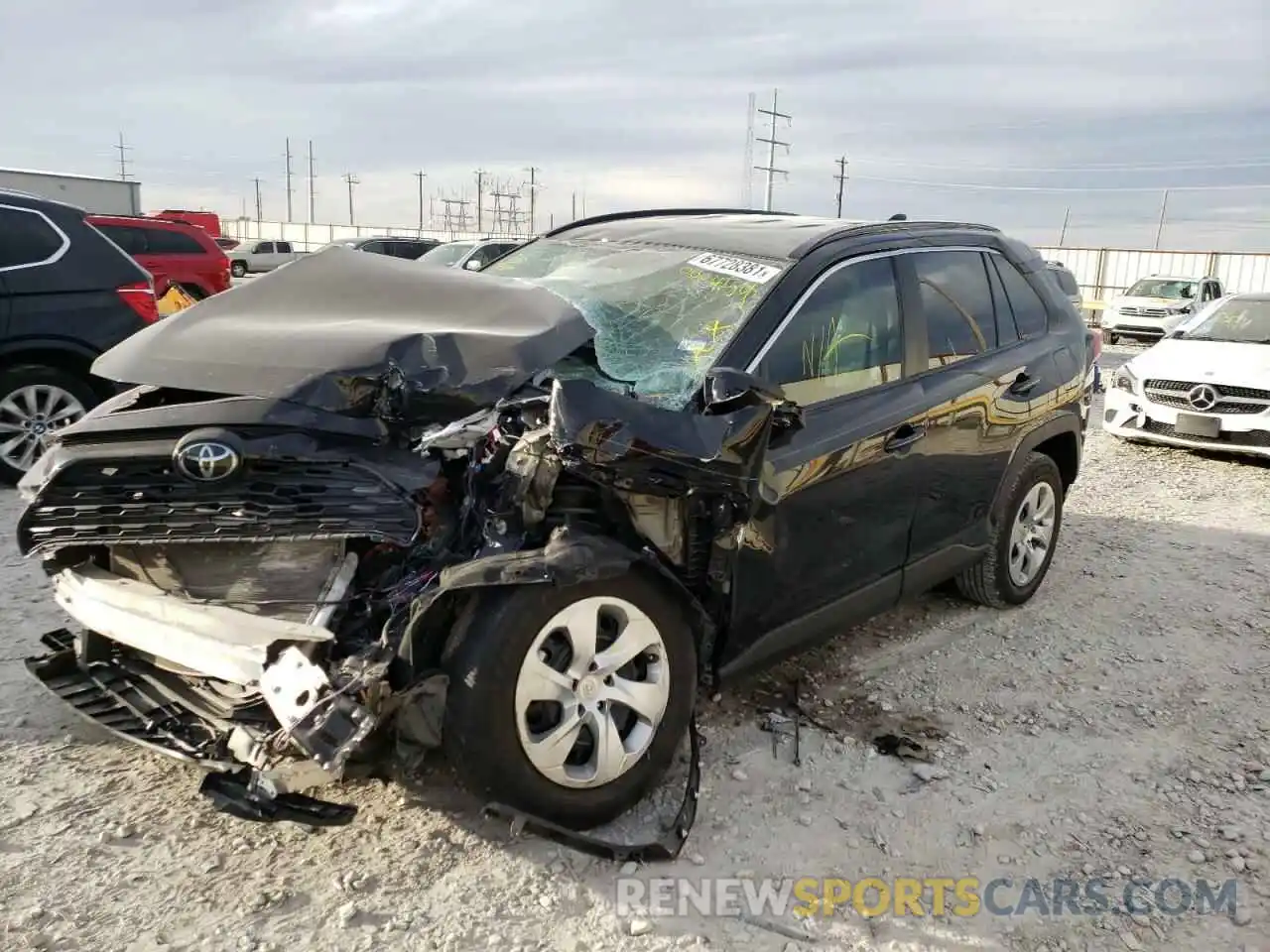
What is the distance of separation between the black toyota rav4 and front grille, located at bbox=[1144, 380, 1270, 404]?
585cm

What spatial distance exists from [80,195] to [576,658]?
30752mm

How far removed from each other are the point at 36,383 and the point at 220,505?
462 cm

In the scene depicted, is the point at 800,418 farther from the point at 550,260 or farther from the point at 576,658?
the point at 550,260

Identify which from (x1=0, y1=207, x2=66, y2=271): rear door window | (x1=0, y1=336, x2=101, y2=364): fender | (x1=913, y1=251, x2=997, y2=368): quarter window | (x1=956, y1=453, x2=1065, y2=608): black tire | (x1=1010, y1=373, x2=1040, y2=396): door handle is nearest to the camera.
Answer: (x1=913, y1=251, x2=997, y2=368): quarter window

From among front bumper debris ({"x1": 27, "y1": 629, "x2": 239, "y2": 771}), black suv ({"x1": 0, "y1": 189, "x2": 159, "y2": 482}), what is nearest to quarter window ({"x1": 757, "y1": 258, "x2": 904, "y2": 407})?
front bumper debris ({"x1": 27, "y1": 629, "x2": 239, "y2": 771})

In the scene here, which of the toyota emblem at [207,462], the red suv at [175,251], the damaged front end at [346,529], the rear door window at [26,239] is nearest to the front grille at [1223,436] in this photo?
the damaged front end at [346,529]

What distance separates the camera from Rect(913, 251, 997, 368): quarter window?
4.02 metres

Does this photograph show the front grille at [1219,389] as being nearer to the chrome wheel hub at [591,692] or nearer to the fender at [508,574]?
the chrome wheel hub at [591,692]

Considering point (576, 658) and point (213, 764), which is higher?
point (576, 658)

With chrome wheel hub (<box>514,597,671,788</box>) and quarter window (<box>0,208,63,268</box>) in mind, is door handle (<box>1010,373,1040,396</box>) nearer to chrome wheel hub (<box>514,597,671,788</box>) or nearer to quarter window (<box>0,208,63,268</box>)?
chrome wheel hub (<box>514,597,671,788</box>)

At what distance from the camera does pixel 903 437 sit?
3.67 meters

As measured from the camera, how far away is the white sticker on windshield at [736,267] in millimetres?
3490

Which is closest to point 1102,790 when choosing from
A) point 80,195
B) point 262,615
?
point 262,615

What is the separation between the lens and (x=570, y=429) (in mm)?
2648
